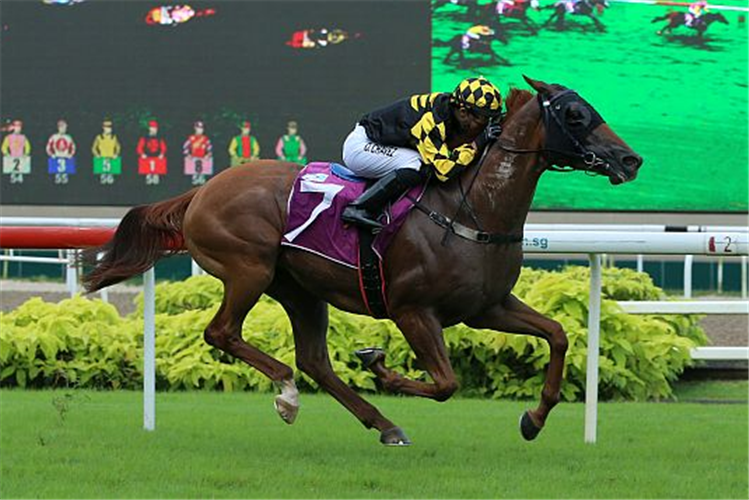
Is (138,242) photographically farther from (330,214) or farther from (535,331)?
(535,331)

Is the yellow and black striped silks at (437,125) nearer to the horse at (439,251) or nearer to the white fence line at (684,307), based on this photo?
the horse at (439,251)

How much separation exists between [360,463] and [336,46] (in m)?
9.04

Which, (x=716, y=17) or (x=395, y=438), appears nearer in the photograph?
(x=395, y=438)

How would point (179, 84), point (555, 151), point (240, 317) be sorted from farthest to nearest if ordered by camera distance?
point (179, 84) < point (240, 317) < point (555, 151)

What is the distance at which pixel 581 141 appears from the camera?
15.5 ft

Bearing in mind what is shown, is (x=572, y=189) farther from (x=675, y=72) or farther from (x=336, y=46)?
(x=336, y=46)

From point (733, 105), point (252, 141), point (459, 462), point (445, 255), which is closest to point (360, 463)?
point (459, 462)

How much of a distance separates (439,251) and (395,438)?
29.3 inches

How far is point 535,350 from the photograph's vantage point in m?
7.10

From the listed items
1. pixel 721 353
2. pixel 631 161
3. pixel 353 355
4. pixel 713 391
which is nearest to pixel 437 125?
pixel 631 161

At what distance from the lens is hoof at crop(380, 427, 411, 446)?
5.14m

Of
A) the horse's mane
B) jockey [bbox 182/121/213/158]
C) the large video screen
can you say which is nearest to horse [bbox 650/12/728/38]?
the large video screen

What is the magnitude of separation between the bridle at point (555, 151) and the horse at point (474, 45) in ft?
28.8

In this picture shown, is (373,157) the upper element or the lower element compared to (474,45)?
upper
